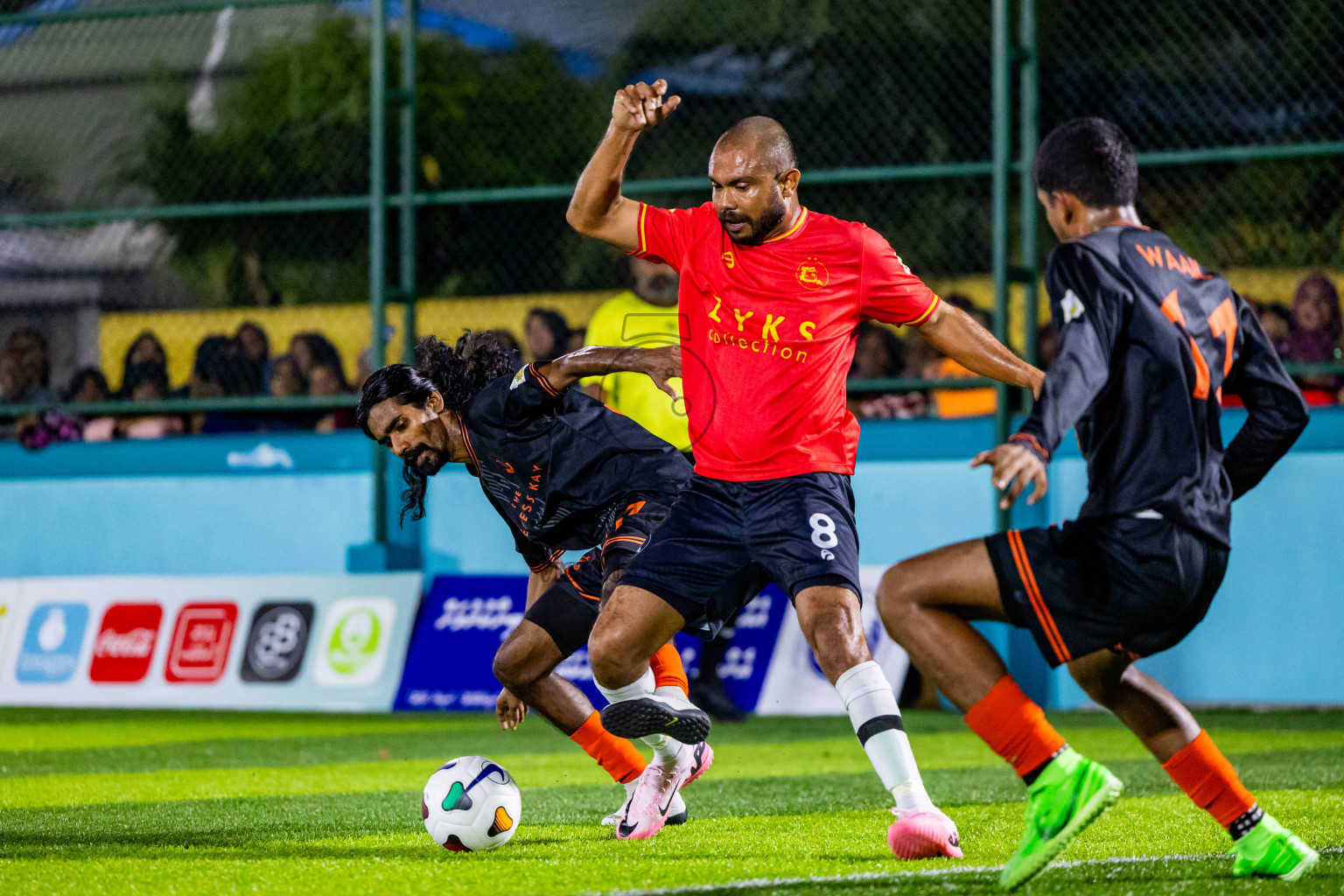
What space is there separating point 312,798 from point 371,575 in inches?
173

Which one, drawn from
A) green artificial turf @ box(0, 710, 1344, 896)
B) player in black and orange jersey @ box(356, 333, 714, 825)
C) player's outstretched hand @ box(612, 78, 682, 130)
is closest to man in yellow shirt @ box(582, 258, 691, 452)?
green artificial turf @ box(0, 710, 1344, 896)

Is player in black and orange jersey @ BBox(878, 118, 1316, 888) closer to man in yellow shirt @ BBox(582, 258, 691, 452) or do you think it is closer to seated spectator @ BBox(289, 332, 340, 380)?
man in yellow shirt @ BBox(582, 258, 691, 452)

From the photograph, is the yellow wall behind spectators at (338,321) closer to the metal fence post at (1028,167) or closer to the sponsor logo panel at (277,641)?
the metal fence post at (1028,167)

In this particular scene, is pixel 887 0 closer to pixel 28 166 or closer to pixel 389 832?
pixel 28 166

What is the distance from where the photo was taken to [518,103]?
46.0ft

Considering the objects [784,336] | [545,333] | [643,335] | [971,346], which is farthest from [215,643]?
[971,346]

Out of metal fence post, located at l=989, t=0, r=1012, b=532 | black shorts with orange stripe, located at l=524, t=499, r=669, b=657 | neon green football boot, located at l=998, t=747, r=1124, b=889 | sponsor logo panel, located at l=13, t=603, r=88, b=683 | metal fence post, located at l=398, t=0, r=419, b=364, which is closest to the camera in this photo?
neon green football boot, located at l=998, t=747, r=1124, b=889

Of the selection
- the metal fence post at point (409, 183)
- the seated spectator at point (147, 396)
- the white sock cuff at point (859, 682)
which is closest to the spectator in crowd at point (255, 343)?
the seated spectator at point (147, 396)

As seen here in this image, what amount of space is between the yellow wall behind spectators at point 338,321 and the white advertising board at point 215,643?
5.91 feet

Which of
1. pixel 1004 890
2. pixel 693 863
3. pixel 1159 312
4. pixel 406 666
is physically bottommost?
pixel 406 666

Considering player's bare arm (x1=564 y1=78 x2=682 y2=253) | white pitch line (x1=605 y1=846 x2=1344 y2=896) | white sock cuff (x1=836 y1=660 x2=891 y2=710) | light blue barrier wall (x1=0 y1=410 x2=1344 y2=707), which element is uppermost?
player's bare arm (x1=564 y1=78 x2=682 y2=253)

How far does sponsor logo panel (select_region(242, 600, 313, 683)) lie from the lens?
33.3 feet

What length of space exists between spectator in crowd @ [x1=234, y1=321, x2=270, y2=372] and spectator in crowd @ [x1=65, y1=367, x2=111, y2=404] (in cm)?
97

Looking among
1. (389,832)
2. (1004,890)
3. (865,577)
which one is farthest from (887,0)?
(1004,890)
